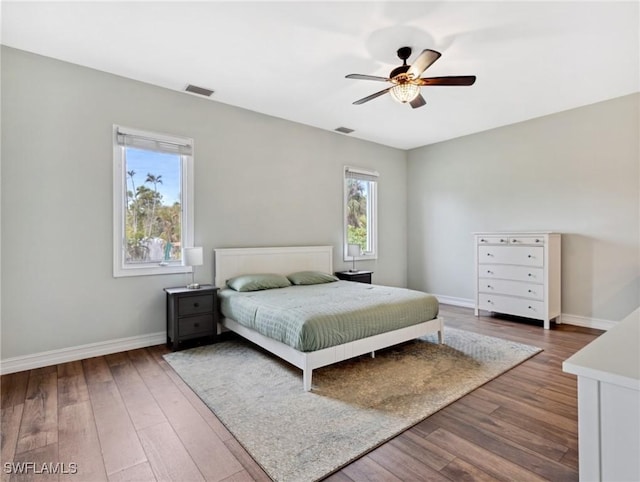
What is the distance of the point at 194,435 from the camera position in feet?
6.78

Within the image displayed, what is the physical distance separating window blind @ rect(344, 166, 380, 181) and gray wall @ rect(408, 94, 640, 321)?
3.66 feet

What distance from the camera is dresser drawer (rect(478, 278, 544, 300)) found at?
446 cm

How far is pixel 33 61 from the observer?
123 inches

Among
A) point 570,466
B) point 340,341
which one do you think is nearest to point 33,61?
point 340,341

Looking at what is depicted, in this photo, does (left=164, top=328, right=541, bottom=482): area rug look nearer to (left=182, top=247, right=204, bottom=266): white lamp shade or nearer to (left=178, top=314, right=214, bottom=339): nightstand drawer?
(left=178, top=314, right=214, bottom=339): nightstand drawer

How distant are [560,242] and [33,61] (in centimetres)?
636

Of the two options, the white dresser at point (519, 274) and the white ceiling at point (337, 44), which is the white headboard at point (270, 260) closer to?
the white ceiling at point (337, 44)

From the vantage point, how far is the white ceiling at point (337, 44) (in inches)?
99.3

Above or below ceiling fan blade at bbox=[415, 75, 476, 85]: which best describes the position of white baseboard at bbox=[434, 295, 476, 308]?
below

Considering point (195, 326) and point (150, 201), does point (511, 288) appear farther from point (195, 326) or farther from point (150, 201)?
point (150, 201)

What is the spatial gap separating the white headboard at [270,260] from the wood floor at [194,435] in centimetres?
152

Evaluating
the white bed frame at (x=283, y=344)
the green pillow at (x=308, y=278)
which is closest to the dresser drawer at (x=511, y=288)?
the white bed frame at (x=283, y=344)

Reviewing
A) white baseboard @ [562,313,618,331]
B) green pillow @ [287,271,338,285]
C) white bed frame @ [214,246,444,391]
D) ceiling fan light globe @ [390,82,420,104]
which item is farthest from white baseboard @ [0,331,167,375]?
white baseboard @ [562,313,618,331]

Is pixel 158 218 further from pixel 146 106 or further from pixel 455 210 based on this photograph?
pixel 455 210
